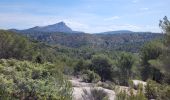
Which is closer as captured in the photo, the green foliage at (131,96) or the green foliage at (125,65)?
the green foliage at (131,96)

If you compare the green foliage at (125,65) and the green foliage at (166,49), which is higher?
the green foliage at (166,49)

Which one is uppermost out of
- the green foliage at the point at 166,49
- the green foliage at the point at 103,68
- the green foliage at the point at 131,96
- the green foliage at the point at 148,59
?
the green foliage at the point at 166,49

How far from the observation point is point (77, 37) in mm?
194125

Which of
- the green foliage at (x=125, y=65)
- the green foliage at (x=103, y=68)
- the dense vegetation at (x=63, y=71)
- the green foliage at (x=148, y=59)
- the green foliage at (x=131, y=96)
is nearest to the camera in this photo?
the green foliage at (x=131, y=96)

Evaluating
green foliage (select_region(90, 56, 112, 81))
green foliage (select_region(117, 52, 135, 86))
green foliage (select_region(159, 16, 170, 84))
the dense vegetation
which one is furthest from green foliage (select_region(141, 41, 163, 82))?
green foliage (select_region(159, 16, 170, 84))

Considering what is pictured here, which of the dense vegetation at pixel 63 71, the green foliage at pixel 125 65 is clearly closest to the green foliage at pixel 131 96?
the dense vegetation at pixel 63 71

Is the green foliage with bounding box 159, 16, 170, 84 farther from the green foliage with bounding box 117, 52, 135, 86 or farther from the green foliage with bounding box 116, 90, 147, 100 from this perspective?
the green foliage with bounding box 117, 52, 135, 86

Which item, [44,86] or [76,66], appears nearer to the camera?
[44,86]

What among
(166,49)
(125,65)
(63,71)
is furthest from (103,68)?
(166,49)

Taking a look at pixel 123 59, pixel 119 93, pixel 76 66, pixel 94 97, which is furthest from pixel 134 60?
pixel 119 93

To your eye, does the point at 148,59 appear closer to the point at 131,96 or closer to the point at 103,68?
the point at 103,68

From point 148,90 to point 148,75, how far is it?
21.6m

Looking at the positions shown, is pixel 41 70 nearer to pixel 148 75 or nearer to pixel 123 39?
pixel 148 75

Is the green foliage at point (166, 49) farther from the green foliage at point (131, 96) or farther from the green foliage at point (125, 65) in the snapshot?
the green foliage at point (125, 65)
